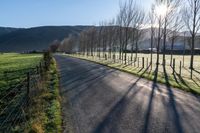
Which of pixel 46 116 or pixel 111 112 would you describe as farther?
pixel 111 112

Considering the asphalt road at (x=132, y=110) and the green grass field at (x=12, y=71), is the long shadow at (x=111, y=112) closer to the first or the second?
the asphalt road at (x=132, y=110)

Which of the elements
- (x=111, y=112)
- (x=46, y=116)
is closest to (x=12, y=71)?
(x=46, y=116)

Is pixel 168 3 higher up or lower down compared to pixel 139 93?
higher up

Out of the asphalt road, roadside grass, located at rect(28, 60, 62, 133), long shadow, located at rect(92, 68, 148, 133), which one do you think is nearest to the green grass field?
the asphalt road

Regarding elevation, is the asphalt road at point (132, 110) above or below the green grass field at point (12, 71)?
above

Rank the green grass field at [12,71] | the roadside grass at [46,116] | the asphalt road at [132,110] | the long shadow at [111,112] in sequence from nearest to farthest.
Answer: the roadside grass at [46,116] < the long shadow at [111,112] < the asphalt road at [132,110] < the green grass field at [12,71]

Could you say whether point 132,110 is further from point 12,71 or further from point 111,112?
point 12,71

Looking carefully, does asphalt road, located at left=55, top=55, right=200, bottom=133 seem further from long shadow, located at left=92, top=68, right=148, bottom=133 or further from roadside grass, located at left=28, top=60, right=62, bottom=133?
roadside grass, located at left=28, top=60, right=62, bottom=133

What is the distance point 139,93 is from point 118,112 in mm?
4581

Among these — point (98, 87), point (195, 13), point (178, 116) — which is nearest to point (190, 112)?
point (178, 116)

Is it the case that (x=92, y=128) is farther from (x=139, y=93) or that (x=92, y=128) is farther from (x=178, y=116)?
(x=139, y=93)

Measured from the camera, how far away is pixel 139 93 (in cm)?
1531

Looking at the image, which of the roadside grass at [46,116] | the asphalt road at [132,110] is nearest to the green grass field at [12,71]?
the asphalt road at [132,110]

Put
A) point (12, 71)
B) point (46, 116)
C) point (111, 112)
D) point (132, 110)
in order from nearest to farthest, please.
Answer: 1. point (46, 116)
2. point (111, 112)
3. point (132, 110)
4. point (12, 71)
